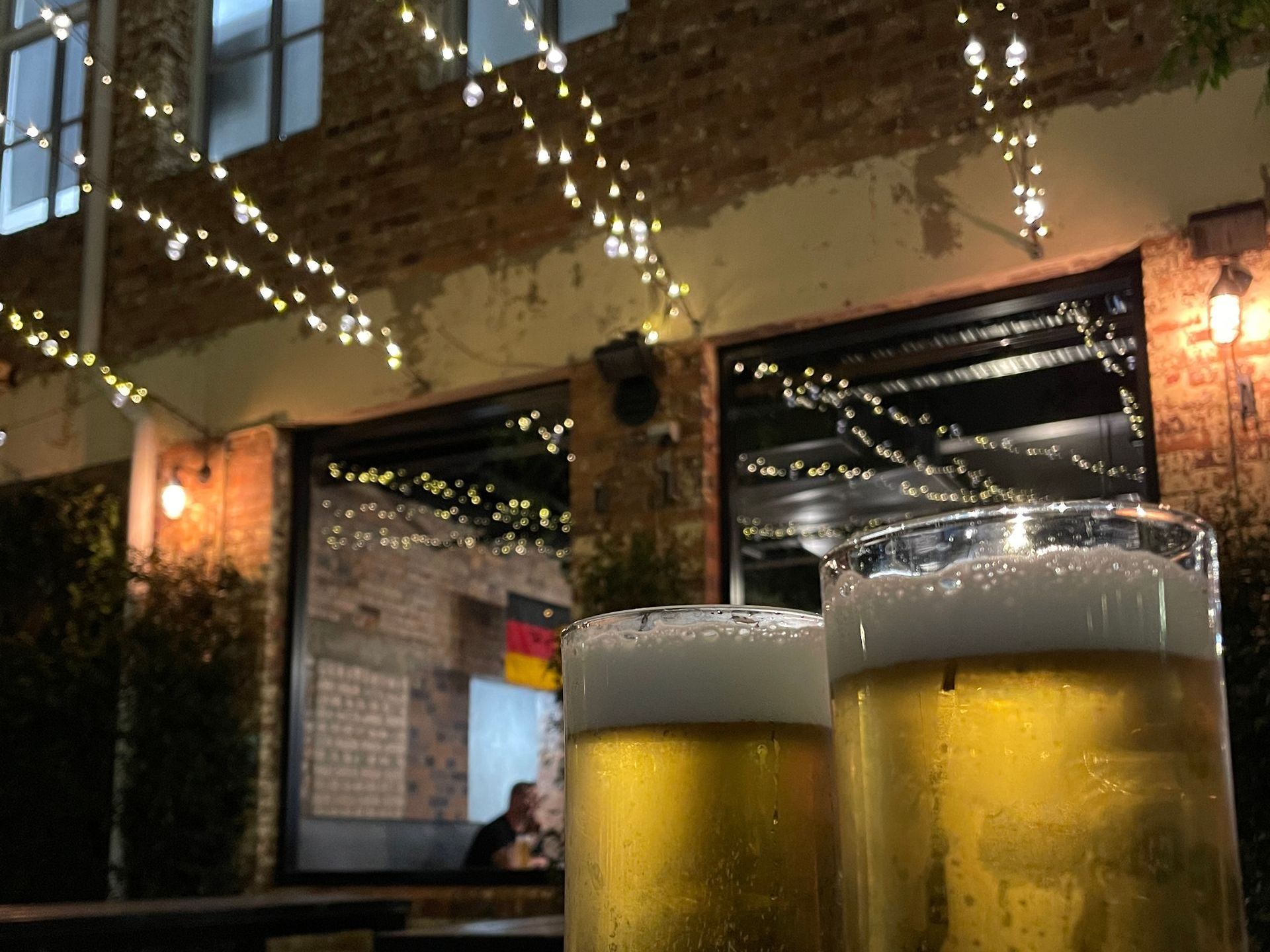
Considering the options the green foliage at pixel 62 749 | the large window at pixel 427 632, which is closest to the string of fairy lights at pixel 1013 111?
the large window at pixel 427 632

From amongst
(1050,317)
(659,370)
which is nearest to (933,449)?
(1050,317)

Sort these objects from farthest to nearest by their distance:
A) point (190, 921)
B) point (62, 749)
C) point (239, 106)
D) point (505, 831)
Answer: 1. point (239, 106)
2. point (505, 831)
3. point (62, 749)
4. point (190, 921)

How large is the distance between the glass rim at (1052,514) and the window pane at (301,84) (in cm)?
604

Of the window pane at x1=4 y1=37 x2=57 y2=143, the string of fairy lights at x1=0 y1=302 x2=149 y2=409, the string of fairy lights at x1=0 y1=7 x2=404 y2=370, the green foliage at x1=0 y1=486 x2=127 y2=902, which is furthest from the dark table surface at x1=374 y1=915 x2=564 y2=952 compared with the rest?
the window pane at x1=4 y1=37 x2=57 y2=143

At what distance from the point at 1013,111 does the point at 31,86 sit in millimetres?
5731

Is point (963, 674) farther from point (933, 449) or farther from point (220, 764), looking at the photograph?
point (220, 764)

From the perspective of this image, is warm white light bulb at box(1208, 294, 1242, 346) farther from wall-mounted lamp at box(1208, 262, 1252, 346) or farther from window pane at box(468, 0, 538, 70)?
window pane at box(468, 0, 538, 70)

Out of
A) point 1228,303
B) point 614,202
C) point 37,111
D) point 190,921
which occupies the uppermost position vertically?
point 37,111

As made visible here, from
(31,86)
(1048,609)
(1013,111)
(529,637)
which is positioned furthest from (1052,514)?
(31,86)

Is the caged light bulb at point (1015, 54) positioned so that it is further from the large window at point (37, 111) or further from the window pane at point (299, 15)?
the large window at point (37, 111)

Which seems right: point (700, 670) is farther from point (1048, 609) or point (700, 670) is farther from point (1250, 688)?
point (1250, 688)

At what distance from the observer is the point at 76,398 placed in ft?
21.2

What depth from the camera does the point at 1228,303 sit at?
12.4ft

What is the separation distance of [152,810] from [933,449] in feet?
11.6
